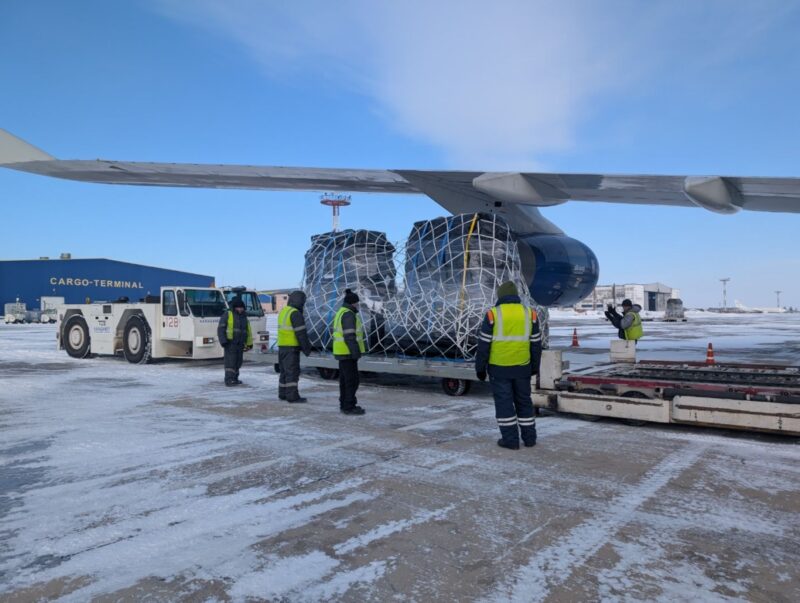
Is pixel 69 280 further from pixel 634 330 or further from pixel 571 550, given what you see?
pixel 571 550

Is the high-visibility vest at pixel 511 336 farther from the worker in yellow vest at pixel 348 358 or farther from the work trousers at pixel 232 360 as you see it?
the work trousers at pixel 232 360

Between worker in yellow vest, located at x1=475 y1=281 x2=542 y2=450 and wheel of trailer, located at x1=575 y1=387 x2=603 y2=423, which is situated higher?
worker in yellow vest, located at x1=475 y1=281 x2=542 y2=450

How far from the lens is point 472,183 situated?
8.68 meters

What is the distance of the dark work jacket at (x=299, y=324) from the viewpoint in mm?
8312

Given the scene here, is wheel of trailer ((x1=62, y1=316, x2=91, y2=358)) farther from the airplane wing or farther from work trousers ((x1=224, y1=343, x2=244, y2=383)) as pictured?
work trousers ((x1=224, y1=343, x2=244, y2=383))

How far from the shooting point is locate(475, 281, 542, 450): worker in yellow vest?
18.6ft

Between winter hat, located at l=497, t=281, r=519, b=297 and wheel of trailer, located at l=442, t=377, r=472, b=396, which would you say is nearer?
winter hat, located at l=497, t=281, r=519, b=297

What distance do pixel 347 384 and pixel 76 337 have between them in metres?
12.4

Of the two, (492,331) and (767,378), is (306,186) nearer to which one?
(492,331)

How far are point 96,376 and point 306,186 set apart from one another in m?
6.24

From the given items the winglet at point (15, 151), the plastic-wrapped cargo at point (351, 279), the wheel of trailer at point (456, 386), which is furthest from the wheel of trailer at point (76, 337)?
the wheel of trailer at point (456, 386)

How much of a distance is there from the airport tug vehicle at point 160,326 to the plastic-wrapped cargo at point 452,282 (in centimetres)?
615

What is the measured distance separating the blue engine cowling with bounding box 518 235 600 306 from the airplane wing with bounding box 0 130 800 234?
1.52ft

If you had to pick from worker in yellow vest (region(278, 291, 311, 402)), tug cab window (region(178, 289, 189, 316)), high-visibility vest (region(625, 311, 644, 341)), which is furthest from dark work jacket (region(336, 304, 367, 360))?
tug cab window (region(178, 289, 189, 316))
